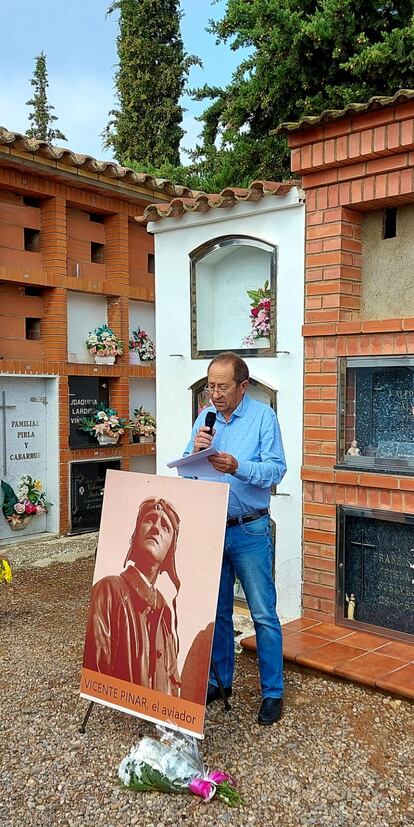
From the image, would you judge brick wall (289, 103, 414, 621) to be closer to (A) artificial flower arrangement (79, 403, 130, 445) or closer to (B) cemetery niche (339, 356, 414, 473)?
(B) cemetery niche (339, 356, 414, 473)

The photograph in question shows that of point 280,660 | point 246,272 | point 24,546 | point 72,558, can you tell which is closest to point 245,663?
point 280,660

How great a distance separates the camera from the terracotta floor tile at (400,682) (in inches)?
130

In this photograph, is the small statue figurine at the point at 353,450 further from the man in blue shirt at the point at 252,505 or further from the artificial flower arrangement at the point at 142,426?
the artificial flower arrangement at the point at 142,426

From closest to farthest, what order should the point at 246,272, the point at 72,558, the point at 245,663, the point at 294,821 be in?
1. the point at 294,821
2. the point at 245,663
3. the point at 246,272
4. the point at 72,558

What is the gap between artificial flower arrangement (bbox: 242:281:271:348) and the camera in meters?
4.68

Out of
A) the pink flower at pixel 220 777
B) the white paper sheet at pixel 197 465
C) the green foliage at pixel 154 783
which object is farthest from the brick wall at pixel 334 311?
the green foliage at pixel 154 783

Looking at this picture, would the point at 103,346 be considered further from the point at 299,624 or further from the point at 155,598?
the point at 155,598

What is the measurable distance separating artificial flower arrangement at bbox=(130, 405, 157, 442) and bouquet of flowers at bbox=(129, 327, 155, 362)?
0.63 meters

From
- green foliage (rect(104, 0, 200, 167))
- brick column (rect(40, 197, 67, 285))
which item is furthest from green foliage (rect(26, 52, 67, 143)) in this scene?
brick column (rect(40, 197, 67, 285))

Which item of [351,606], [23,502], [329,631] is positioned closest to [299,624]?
[329,631]

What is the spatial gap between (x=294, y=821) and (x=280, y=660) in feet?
2.58

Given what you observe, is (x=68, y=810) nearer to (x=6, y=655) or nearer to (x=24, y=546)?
(x=6, y=655)

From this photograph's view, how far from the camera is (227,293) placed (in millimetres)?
5137

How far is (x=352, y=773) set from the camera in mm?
2744
